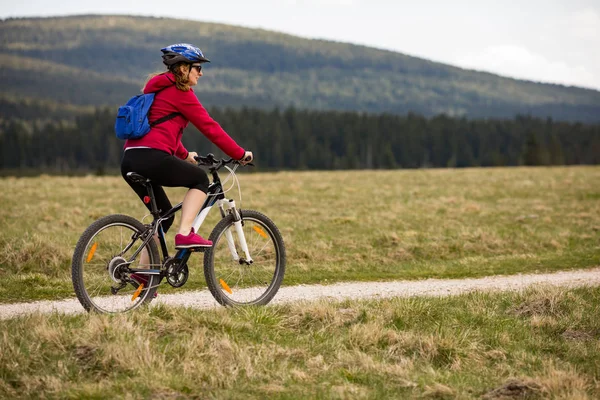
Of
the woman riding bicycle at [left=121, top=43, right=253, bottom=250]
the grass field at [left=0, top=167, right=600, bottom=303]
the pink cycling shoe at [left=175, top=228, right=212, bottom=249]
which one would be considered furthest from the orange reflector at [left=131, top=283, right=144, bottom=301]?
the grass field at [left=0, top=167, right=600, bottom=303]

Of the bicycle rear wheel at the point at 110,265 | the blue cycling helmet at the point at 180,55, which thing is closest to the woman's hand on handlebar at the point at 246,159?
the blue cycling helmet at the point at 180,55

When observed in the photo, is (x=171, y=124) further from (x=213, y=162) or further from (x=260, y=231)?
(x=260, y=231)

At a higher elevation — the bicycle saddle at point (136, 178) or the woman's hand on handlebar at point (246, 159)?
the woman's hand on handlebar at point (246, 159)

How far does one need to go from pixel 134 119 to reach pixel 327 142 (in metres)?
150

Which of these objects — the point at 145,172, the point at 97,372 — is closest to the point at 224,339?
the point at 97,372

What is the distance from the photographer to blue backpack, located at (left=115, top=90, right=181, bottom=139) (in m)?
6.95

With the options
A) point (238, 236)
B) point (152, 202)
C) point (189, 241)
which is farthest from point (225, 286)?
point (152, 202)

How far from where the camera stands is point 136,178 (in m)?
7.15

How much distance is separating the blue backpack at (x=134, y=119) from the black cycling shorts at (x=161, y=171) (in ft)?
0.69

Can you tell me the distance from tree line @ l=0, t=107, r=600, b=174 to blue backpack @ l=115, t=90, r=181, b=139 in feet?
441

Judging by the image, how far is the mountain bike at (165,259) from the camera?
7.11 m

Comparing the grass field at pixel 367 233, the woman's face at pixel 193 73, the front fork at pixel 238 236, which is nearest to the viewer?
the woman's face at pixel 193 73

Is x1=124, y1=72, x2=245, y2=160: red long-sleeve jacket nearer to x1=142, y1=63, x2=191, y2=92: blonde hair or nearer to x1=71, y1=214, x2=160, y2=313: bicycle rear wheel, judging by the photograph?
x1=142, y1=63, x2=191, y2=92: blonde hair

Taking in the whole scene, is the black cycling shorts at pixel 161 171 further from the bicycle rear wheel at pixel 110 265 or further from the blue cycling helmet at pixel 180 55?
the blue cycling helmet at pixel 180 55
